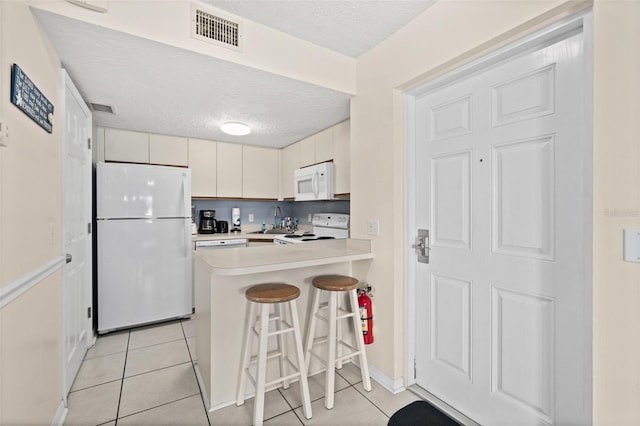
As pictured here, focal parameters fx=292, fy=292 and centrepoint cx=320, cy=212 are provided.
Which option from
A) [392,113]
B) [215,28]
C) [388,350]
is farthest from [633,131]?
[215,28]

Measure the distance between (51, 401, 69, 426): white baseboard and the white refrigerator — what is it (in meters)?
1.20

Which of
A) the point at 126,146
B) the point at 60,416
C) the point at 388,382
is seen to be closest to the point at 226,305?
the point at 60,416

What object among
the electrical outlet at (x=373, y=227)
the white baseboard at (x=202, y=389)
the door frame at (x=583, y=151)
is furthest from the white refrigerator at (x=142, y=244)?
the door frame at (x=583, y=151)

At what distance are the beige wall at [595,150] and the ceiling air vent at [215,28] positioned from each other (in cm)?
91

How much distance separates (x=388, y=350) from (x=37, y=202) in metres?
2.12

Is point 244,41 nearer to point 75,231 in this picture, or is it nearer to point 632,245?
point 75,231

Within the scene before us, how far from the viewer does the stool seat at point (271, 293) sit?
1613 millimetres

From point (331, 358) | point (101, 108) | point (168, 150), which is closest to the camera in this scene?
point (331, 358)

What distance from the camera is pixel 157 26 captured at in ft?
5.08

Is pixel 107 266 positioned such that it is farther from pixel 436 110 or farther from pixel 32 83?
pixel 436 110

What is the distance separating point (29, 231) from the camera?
1274 mm

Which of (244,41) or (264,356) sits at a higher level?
(244,41)

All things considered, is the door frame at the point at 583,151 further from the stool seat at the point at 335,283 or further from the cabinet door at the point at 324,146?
the cabinet door at the point at 324,146

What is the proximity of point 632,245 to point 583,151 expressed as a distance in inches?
16.2
